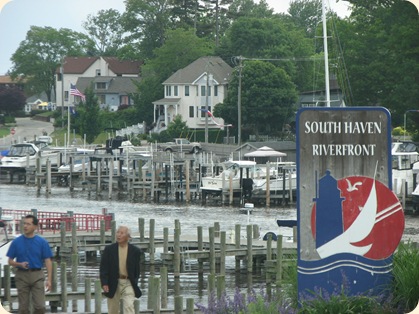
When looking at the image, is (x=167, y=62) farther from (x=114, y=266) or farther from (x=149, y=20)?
(x=114, y=266)

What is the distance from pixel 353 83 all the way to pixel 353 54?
106 inches

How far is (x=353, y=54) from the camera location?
82.9 m

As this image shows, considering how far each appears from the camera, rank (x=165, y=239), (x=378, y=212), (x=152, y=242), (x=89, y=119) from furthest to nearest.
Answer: (x=89, y=119) < (x=152, y=242) < (x=165, y=239) < (x=378, y=212)

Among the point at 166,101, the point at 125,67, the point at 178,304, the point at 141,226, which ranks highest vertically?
the point at 125,67

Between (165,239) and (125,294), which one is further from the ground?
(125,294)

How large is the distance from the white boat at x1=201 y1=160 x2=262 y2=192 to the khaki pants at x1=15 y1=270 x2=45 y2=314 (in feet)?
163

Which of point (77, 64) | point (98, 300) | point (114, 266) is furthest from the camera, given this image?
point (77, 64)

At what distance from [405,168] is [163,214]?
1326cm

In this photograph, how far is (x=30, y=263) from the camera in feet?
68.1

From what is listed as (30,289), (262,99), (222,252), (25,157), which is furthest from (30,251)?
(262,99)

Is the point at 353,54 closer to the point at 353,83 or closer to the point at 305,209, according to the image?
the point at 353,83

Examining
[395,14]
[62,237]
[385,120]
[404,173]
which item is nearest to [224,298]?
[385,120]

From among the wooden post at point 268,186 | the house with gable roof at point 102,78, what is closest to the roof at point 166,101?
the house with gable roof at point 102,78

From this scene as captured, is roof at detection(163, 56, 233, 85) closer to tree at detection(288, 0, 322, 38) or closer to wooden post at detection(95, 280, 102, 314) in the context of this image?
tree at detection(288, 0, 322, 38)
